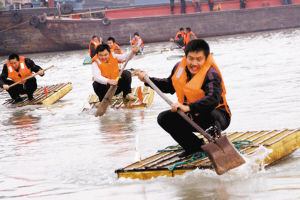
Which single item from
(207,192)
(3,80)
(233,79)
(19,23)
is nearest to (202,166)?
(207,192)

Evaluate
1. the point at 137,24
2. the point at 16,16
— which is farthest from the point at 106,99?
the point at 137,24

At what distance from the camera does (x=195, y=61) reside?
15.0 ft

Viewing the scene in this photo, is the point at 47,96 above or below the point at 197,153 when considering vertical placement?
below

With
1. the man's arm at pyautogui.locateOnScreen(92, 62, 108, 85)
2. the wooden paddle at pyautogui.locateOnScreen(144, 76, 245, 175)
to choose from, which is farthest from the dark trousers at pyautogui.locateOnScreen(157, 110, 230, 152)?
the man's arm at pyautogui.locateOnScreen(92, 62, 108, 85)

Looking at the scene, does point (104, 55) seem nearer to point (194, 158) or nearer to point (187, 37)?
point (194, 158)

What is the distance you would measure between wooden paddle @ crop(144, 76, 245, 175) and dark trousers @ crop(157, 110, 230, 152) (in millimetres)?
271

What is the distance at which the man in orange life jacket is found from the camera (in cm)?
448

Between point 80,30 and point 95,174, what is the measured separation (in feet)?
96.7

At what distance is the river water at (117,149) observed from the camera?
424 centimetres

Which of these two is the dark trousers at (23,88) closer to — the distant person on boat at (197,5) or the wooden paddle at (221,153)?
the wooden paddle at (221,153)

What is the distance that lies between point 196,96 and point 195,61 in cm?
29

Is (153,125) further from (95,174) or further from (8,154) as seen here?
(95,174)

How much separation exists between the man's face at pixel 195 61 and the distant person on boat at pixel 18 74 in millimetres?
5563

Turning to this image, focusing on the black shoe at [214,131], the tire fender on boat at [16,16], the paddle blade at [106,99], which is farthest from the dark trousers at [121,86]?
the tire fender on boat at [16,16]
